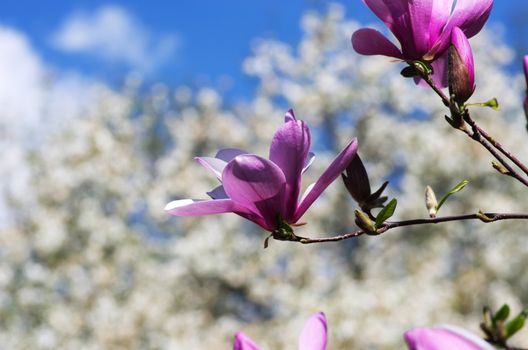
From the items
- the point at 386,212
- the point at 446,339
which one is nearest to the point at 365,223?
the point at 386,212

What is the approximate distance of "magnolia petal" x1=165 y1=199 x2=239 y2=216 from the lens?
0.74 metres

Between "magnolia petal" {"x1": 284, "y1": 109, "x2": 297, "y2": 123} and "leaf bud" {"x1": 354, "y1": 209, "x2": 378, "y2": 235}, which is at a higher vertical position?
"magnolia petal" {"x1": 284, "y1": 109, "x2": 297, "y2": 123}

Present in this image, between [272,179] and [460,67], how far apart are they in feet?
0.83

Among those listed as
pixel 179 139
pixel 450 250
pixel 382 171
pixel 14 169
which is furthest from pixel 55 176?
pixel 450 250

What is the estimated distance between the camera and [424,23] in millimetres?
792

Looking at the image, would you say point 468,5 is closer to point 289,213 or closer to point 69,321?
point 289,213

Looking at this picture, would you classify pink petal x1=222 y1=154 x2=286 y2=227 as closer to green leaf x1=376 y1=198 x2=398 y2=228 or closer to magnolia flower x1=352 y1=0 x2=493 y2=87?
green leaf x1=376 y1=198 x2=398 y2=228

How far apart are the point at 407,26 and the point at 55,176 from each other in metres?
9.13

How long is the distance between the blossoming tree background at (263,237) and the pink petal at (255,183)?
5.89m

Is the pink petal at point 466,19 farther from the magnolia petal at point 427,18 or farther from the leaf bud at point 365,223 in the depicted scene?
the leaf bud at point 365,223

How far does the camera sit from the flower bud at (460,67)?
2.45 feet

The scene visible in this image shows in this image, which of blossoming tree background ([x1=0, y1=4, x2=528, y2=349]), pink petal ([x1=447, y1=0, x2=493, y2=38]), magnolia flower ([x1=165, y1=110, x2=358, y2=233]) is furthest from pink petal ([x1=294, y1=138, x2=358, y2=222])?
blossoming tree background ([x1=0, y1=4, x2=528, y2=349])

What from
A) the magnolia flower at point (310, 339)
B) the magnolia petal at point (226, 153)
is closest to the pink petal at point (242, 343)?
the magnolia flower at point (310, 339)

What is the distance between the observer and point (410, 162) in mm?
9688
